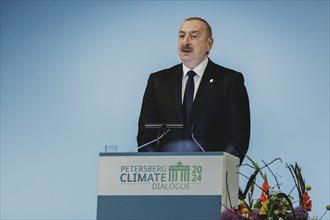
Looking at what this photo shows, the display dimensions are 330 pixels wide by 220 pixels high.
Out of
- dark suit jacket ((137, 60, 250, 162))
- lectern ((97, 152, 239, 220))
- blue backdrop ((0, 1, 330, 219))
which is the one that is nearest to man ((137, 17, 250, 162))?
dark suit jacket ((137, 60, 250, 162))

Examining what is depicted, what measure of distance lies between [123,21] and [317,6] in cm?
139

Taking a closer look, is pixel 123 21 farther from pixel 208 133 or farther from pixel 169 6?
pixel 208 133

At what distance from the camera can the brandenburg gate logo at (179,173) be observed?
11.7 ft

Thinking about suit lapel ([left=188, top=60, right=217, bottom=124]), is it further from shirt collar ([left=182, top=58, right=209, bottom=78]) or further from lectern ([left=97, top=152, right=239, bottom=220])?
lectern ([left=97, top=152, right=239, bottom=220])

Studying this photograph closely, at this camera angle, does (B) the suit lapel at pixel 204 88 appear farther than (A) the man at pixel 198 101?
Yes

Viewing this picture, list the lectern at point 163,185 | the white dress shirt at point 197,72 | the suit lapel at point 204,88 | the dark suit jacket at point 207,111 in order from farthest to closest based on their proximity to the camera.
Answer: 1. the white dress shirt at point 197,72
2. the suit lapel at point 204,88
3. the dark suit jacket at point 207,111
4. the lectern at point 163,185

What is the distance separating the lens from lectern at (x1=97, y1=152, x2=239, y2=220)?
11.6 ft

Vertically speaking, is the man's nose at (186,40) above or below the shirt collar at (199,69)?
above

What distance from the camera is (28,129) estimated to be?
5996 millimetres

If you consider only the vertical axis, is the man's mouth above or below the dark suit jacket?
above

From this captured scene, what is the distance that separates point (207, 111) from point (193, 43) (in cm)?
49

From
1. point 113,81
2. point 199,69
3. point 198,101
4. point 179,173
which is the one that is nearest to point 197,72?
point 199,69

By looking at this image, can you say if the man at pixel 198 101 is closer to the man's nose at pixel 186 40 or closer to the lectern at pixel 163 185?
the man's nose at pixel 186 40

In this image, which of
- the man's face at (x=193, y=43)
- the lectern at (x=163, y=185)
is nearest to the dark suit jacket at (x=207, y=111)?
the man's face at (x=193, y=43)
